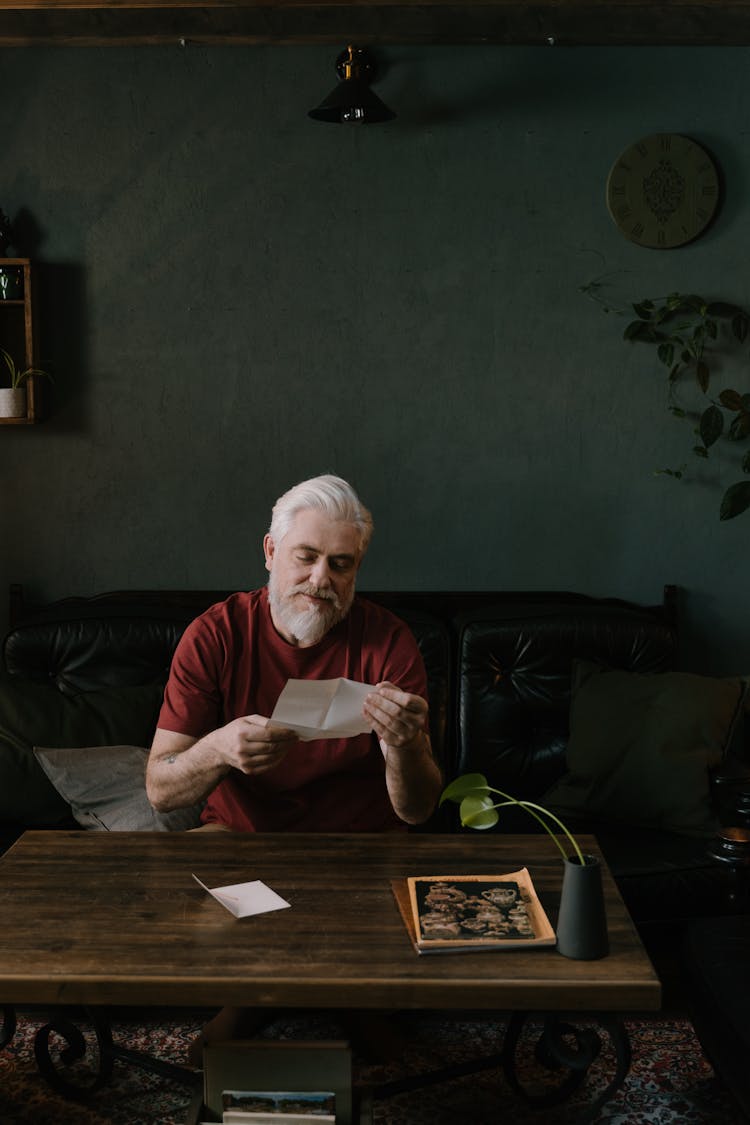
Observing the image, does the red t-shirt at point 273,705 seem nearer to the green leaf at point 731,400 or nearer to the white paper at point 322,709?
the white paper at point 322,709

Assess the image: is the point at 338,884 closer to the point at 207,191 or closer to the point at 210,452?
the point at 210,452

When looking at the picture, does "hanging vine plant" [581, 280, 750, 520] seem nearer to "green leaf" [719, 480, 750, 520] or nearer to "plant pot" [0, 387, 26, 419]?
"green leaf" [719, 480, 750, 520]

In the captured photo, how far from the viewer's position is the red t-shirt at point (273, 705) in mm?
2143

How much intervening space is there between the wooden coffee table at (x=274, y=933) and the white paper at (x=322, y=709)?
0.24 m

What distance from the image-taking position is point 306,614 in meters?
2.15

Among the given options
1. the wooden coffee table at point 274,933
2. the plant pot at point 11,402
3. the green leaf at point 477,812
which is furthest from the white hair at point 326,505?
the plant pot at point 11,402

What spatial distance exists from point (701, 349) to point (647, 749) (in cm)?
128

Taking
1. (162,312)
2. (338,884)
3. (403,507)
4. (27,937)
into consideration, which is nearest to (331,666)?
(338,884)

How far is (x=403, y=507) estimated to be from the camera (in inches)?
134

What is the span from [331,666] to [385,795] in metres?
0.28

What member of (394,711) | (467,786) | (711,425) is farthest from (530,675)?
(467,786)

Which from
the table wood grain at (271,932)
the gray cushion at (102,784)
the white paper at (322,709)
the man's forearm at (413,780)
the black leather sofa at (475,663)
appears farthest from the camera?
the black leather sofa at (475,663)

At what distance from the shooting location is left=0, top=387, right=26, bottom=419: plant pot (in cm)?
318

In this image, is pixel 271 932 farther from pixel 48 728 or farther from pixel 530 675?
pixel 530 675
